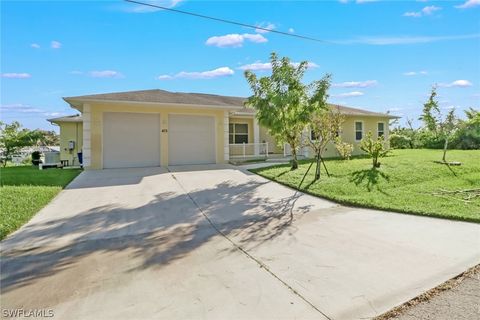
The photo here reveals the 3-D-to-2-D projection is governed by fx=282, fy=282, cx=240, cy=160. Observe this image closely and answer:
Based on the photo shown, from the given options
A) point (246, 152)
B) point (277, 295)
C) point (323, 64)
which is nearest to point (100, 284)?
point (277, 295)

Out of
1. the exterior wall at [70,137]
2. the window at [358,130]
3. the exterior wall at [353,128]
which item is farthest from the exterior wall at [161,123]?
the window at [358,130]

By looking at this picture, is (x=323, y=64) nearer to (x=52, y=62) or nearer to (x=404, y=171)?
(x=404, y=171)

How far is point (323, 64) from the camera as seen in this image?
11867mm

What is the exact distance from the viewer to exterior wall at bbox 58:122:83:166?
18.8 meters

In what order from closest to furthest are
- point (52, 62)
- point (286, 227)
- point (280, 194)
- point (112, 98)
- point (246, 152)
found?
point (286, 227), point (280, 194), point (52, 62), point (112, 98), point (246, 152)

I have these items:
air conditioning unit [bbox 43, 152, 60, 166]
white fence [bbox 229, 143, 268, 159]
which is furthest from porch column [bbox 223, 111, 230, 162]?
air conditioning unit [bbox 43, 152, 60, 166]

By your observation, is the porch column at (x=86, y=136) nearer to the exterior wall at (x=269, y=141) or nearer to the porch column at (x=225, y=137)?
the porch column at (x=225, y=137)

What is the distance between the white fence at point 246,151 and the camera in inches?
668

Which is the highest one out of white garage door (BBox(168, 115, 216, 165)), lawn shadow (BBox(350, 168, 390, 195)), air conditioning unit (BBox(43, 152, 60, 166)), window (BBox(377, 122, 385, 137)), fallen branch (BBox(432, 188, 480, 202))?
window (BBox(377, 122, 385, 137))

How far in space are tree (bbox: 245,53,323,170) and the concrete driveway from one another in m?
4.48

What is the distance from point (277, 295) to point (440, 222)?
4809 mm

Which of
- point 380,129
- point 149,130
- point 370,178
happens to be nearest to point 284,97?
point 370,178

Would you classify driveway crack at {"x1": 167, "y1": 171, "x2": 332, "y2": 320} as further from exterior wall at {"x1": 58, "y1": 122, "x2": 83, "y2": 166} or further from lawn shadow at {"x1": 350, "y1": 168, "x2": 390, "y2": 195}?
exterior wall at {"x1": 58, "y1": 122, "x2": 83, "y2": 166}

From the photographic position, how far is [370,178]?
9977mm
